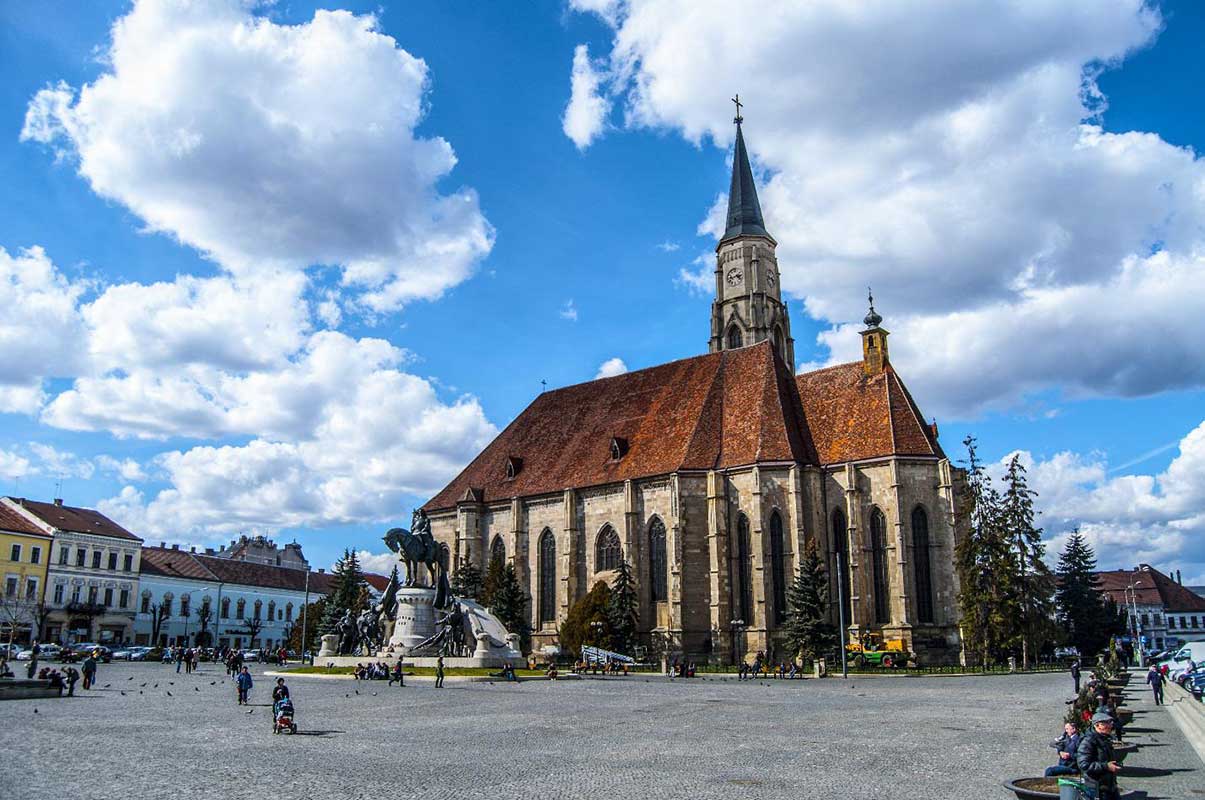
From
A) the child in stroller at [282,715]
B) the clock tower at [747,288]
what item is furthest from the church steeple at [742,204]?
the child in stroller at [282,715]

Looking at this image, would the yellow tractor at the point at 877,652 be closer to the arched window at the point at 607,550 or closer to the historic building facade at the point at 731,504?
the historic building facade at the point at 731,504

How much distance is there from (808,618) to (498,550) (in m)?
23.8

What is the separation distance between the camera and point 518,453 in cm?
6438

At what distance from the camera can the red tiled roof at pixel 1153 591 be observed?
368 feet

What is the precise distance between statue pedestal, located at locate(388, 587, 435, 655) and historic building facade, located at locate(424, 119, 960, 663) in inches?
563

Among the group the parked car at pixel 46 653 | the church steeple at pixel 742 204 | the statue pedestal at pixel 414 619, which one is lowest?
the parked car at pixel 46 653

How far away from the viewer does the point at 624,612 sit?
161ft

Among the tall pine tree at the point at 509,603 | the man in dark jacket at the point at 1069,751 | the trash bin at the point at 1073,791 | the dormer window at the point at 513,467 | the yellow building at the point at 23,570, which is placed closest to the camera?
the trash bin at the point at 1073,791

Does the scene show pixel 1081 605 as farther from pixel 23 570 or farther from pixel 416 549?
pixel 23 570

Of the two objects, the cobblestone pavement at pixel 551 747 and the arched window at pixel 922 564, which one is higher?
the arched window at pixel 922 564

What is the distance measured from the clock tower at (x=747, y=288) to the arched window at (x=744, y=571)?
21117mm

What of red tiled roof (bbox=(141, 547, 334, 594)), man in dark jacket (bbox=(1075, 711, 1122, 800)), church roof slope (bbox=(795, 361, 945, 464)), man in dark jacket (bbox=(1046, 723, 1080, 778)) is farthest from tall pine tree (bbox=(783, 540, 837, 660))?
red tiled roof (bbox=(141, 547, 334, 594))

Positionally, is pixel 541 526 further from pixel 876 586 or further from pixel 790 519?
pixel 876 586

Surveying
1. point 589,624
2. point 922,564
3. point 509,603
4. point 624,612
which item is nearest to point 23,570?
point 509,603
